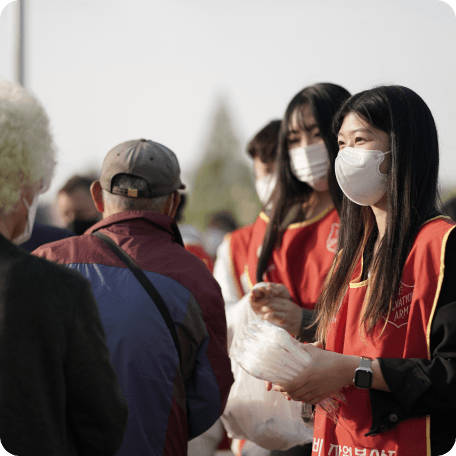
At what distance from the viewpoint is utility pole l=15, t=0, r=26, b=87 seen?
7.19 m

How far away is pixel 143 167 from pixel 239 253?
3.95ft

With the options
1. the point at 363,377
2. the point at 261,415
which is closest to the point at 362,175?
the point at 363,377

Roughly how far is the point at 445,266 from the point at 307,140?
150 centimetres

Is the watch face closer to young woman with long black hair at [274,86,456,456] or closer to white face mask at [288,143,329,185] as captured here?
young woman with long black hair at [274,86,456,456]

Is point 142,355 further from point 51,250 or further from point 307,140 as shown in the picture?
point 307,140

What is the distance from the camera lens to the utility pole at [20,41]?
719 centimetres

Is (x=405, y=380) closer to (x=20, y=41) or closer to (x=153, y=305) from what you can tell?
(x=153, y=305)

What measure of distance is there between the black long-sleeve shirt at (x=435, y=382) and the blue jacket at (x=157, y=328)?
80 cm

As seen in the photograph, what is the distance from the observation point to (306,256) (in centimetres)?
313

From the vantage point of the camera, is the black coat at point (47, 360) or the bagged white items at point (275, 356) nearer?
the black coat at point (47, 360)

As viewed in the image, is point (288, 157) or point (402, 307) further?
point (288, 157)

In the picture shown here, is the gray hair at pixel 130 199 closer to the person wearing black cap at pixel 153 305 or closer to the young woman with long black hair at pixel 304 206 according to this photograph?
the person wearing black cap at pixel 153 305

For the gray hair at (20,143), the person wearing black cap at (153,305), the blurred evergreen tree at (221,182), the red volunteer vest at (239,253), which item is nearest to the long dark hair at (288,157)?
the red volunteer vest at (239,253)

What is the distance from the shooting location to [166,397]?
2.25 m
